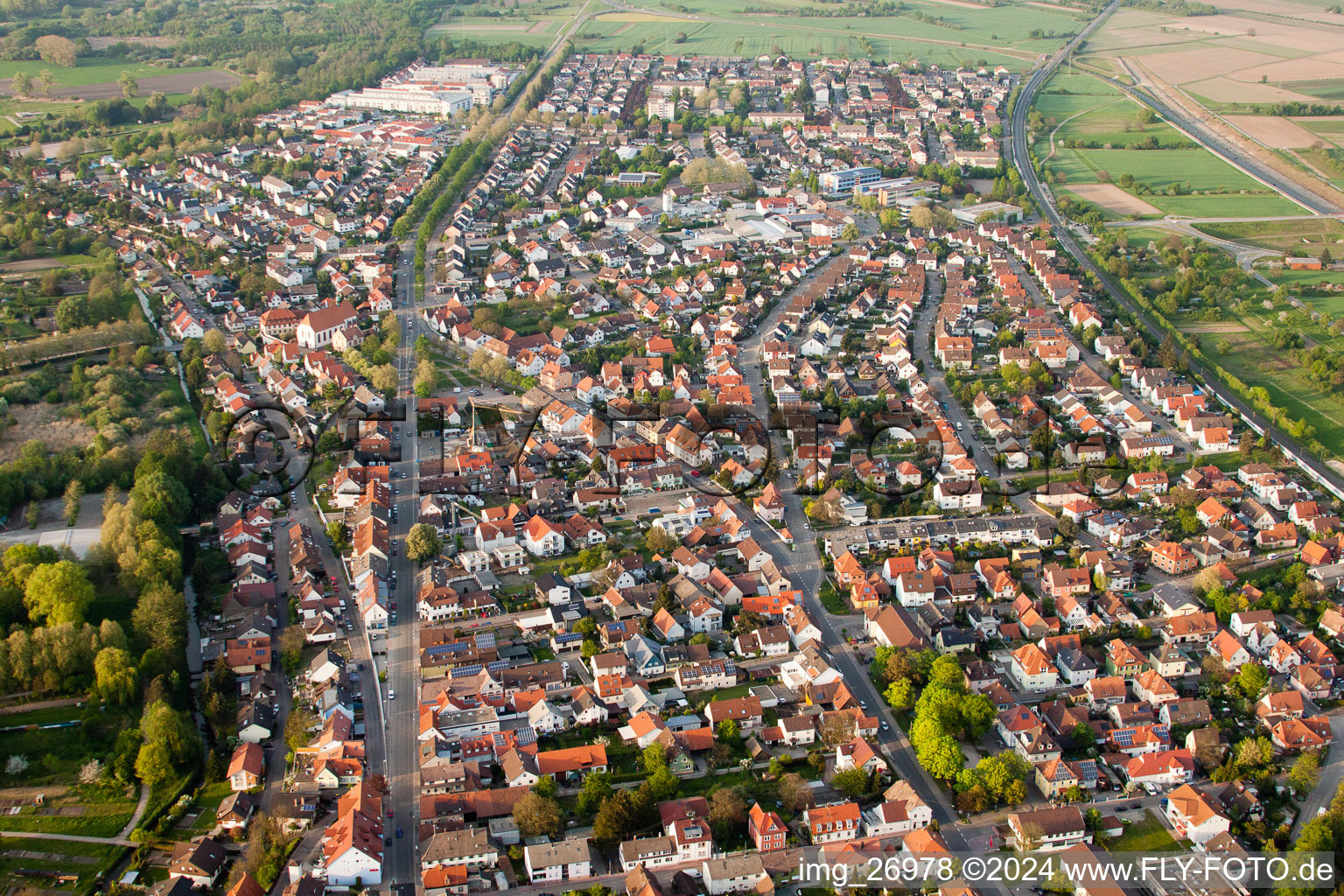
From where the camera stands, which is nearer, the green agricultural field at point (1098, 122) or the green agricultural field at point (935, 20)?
the green agricultural field at point (1098, 122)

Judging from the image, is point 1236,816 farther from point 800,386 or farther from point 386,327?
point 386,327

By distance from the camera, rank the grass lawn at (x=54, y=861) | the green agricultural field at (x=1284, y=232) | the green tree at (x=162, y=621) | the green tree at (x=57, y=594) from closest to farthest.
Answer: the grass lawn at (x=54, y=861) < the green tree at (x=162, y=621) < the green tree at (x=57, y=594) < the green agricultural field at (x=1284, y=232)

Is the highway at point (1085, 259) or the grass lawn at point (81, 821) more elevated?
the highway at point (1085, 259)

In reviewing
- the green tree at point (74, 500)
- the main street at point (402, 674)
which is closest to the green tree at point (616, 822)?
the main street at point (402, 674)

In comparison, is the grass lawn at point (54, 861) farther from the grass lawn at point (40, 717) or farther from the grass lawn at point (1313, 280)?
the grass lawn at point (1313, 280)

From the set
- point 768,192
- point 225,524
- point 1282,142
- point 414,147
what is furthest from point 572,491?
point 1282,142

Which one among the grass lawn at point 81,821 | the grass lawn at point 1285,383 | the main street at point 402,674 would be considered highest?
the grass lawn at point 1285,383

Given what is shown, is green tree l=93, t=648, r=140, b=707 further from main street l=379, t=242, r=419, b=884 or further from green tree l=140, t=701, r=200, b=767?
main street l=379, t=242, r=419, b=884

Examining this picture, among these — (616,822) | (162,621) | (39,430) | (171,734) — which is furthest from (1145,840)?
(39,430)
